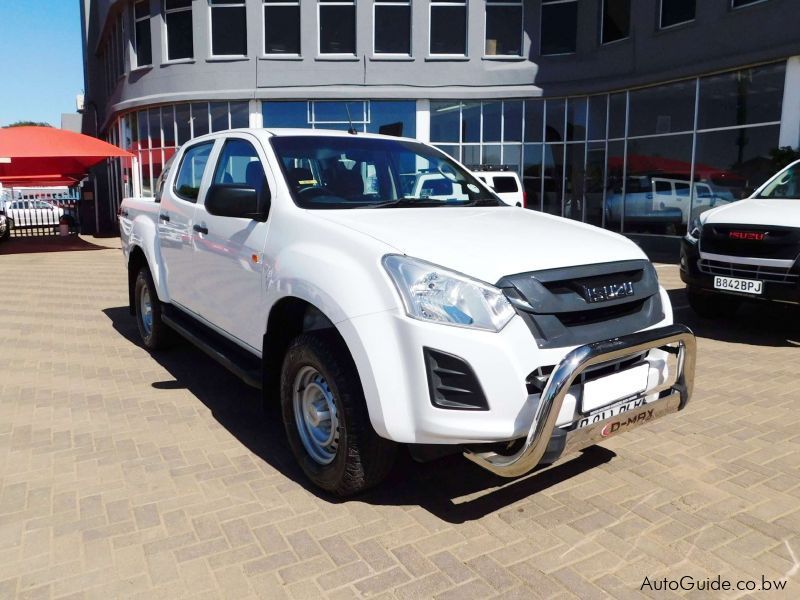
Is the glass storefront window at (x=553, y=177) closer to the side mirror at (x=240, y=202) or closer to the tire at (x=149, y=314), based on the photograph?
the tire at (x=149, y=314)

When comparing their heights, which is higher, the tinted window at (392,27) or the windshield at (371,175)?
the tinted window at (392,27)

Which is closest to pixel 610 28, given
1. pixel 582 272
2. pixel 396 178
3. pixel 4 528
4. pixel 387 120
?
pixel 387 120

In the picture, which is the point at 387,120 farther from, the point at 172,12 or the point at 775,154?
the point at 775,154

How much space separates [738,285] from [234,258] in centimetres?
476

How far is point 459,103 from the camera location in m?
21.0

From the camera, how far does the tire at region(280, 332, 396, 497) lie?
3.01 meters

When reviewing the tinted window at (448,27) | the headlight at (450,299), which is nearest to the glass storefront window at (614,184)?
the tinted window at (448,27)

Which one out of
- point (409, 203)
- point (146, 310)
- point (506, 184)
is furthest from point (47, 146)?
point (409, 203)

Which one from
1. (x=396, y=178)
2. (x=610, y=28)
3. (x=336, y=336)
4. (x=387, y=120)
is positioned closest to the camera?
(x=336, y=336)

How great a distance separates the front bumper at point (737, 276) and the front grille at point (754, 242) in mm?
102

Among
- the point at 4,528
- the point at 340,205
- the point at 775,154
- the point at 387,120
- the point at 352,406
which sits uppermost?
the point at 387,120

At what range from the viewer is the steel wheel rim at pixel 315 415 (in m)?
3.28

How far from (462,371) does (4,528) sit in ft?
7.31

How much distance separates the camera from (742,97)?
49.3 ft
